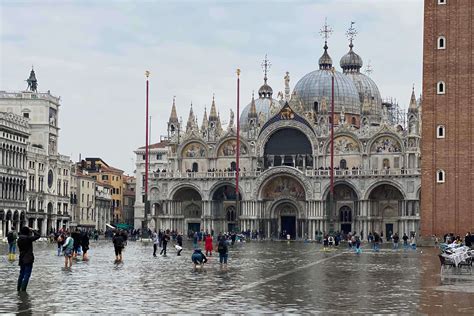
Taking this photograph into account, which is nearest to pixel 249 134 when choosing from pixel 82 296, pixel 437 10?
pixel 437 10

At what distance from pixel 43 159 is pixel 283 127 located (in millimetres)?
26045

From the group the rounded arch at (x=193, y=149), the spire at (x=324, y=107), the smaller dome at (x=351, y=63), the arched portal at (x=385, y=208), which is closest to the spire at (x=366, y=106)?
the spire at (x=324, y=107)

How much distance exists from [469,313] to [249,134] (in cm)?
8505

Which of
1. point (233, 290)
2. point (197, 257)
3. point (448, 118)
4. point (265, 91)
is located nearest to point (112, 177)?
point (265, 91)

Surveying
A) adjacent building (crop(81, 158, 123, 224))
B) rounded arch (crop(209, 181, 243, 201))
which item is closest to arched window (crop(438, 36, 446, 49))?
rounded arch (crop(209, 181, 243, 201))

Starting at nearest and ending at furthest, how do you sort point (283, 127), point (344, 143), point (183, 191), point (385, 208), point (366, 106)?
point (385, 208) → point (344, 143) → point (283, 127) → point (183, 191) → point (366, 106)

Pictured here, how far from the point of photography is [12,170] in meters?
86.1

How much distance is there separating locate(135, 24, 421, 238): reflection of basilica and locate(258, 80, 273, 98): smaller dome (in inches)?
755

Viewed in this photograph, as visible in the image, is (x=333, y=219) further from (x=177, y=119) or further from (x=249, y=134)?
(x=177, y=119)

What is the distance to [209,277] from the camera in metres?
28.5

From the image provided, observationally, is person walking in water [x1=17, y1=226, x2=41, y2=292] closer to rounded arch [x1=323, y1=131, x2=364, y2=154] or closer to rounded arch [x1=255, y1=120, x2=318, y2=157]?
rounded arch [x1=323, y1=131, x2=364, y2=154]

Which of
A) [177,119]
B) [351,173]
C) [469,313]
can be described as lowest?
[469,313]

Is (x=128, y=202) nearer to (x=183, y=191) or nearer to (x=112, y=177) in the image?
(x=112, y=177)

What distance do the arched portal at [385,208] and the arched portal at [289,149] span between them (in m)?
8.42
